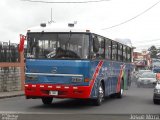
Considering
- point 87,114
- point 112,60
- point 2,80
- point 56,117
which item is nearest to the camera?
point 56,117

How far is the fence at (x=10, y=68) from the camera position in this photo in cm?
2906

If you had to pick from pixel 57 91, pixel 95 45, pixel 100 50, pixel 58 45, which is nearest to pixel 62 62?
pixel 58 45

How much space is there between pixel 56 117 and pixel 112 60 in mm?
7390

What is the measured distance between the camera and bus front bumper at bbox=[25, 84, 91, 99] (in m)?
17.1

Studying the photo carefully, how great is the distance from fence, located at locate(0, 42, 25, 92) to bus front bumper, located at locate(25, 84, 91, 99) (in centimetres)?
1164

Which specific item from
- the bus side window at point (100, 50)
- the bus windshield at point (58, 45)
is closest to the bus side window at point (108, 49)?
the bus side window at point (100, 50)

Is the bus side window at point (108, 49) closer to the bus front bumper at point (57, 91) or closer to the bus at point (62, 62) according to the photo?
the bus at point (62, 62)

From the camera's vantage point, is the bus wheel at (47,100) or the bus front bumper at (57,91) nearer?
the bus front bumper at (57,91)

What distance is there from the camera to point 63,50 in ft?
56.9

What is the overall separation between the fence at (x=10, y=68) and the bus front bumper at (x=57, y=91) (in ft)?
38.2

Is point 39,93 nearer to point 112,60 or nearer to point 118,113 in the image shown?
point 118,113

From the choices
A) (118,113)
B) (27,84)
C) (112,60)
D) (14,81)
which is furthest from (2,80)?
(118,113)

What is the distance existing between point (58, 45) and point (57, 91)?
169 centimetres

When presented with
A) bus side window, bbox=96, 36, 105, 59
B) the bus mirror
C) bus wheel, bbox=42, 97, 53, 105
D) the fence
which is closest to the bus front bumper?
the bus mirror
